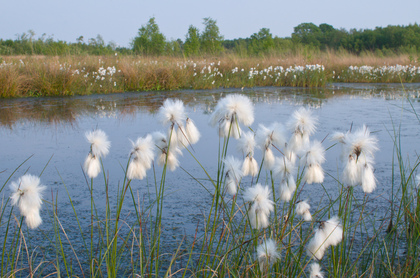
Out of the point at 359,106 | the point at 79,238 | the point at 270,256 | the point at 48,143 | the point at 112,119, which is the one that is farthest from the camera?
the point at 359,106

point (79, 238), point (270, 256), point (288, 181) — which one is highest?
point (288, 181)

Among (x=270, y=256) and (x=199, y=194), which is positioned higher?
(x=270, y=256)

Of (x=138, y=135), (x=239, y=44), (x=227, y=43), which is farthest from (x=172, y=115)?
(x=227, y=43)

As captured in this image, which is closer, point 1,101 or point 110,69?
point 1,101

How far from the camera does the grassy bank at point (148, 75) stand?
8.47 meters

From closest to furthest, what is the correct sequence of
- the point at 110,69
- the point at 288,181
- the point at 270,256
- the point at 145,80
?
the point at 270,256
the point at 288,181
the point at 110,69
the point at 145,80

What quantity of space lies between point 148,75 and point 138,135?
5583 mm

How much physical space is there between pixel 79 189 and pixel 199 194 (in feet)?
2.81

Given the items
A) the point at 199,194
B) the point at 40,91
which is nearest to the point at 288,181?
the point at 199,194

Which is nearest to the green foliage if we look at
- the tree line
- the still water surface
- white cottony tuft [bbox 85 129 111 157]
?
the tree line

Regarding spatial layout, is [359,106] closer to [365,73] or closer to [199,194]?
[199,194]

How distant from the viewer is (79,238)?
2.17 meters

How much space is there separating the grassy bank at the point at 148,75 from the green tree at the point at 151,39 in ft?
47.4

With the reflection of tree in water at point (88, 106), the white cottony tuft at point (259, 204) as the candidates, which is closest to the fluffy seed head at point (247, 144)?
the white cottony tuft at point (259, 204)
